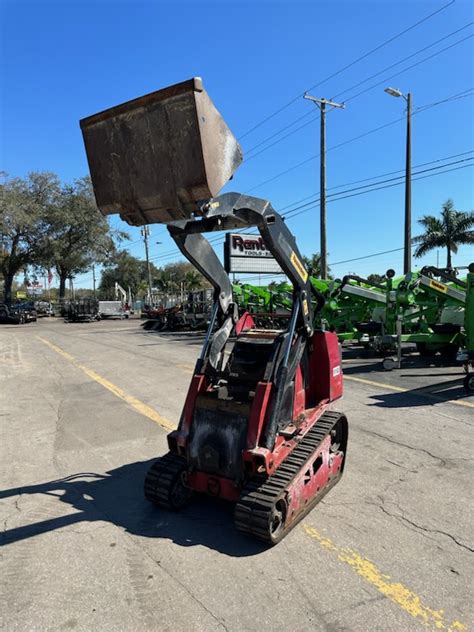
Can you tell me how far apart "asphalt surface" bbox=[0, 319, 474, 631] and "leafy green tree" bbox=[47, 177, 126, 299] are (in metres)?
46.5

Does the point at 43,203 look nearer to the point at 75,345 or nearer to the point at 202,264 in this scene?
the point at 75,345

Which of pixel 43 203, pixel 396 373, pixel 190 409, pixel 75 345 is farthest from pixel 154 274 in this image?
pixel 190 409

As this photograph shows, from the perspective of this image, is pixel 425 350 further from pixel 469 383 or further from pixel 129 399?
pixel 129 399

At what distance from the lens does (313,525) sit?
3.88m

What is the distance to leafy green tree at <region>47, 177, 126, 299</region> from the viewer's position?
49625 mm

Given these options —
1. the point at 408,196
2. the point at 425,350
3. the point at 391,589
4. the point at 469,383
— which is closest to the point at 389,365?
the point at 425,350

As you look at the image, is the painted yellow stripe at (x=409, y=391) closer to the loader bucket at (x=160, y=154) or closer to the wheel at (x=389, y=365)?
the wheel at (x=389, y=365)

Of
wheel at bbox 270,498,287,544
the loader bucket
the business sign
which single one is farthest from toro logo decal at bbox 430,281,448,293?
the business sign

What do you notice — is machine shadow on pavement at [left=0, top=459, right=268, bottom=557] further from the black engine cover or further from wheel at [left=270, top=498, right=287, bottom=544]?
the black engine cover

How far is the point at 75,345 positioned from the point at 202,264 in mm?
17146

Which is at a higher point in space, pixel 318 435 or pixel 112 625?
pixel 318 435

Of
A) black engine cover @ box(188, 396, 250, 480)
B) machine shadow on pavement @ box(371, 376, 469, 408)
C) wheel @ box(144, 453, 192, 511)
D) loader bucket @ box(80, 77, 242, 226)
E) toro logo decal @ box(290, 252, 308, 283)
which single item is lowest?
machine shadow on pavement @ box(371, 376, 469, 408)

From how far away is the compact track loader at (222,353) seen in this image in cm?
316

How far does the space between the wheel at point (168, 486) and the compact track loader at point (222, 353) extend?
1 cm
